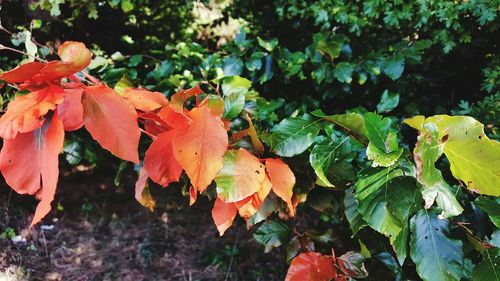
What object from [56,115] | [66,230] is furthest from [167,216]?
[56,115]

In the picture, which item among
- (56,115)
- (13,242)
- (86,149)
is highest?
(56,115)

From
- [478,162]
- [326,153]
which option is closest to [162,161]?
[326,153]

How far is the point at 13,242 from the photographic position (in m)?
2.19

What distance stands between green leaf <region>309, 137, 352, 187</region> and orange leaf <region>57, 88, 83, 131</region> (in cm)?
63

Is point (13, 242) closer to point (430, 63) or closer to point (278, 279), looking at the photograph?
point (278, 279)

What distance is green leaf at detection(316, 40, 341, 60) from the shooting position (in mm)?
2074

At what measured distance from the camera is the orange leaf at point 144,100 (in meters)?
1.20

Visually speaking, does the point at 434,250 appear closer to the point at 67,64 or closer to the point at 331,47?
the point at 67,64

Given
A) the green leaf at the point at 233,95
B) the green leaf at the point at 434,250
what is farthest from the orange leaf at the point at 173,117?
the green leaf at the point at 434,250

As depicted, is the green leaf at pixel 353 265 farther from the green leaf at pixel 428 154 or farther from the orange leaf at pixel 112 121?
the orange leaf at pixel 112 121

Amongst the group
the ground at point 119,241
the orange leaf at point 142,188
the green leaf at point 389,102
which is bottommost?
the ground at point 119,241

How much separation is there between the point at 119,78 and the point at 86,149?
0.48 meters

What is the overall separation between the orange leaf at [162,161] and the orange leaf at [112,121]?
6.4 inches

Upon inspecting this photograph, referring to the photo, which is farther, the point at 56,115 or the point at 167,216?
the point at 167,216
